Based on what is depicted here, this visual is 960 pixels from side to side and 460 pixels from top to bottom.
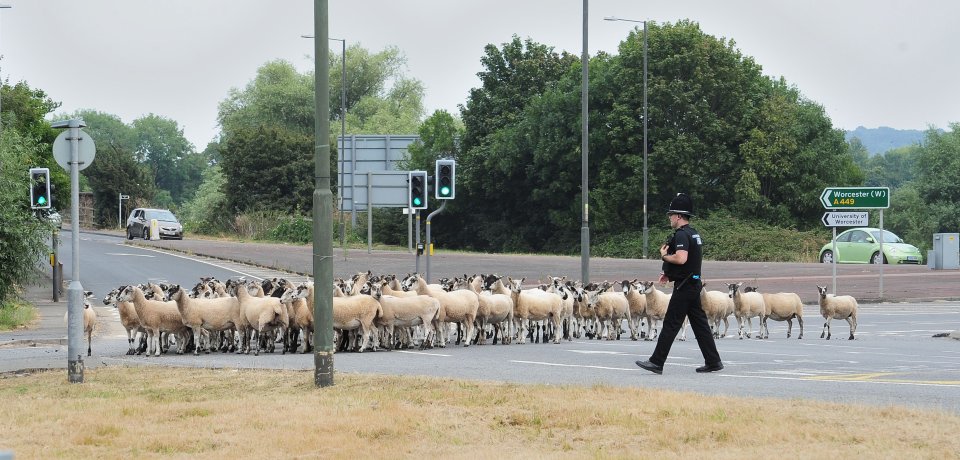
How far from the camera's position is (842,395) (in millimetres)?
13555

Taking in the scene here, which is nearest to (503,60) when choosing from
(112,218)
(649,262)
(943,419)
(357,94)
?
(649,262)

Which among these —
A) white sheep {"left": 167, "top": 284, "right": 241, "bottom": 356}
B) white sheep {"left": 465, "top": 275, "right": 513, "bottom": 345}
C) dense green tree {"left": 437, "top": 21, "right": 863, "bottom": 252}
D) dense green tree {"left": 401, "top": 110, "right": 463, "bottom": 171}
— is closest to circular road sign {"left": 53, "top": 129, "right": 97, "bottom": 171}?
white sheep {"left": 167, "top": 284, "right": 241, "bottom": 356}

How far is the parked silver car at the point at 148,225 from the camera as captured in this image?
7681 cm

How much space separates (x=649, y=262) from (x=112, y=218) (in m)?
75.3

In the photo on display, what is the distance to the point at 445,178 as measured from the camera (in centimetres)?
3148

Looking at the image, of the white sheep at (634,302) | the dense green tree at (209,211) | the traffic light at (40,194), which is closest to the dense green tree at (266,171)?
the dense green tree at (209,211)

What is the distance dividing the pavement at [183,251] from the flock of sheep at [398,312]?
6.64ft

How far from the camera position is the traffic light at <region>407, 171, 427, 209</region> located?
104 ft

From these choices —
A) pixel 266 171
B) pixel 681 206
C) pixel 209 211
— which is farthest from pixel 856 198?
pixel 209 211

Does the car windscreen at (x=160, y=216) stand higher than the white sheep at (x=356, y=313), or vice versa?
the car windscreen at (x=160, y=216)

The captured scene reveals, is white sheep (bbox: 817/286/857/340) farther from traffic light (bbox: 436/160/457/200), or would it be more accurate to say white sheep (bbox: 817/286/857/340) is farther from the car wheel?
the car wheel

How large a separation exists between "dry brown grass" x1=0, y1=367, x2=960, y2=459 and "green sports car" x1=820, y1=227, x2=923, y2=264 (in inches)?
1698

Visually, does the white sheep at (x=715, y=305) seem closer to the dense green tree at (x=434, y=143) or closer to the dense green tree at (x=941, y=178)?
the dense green tree at (x=434, y=143)

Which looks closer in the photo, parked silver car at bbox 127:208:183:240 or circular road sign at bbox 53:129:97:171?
circular road sign at bbox 53:129:97:171
